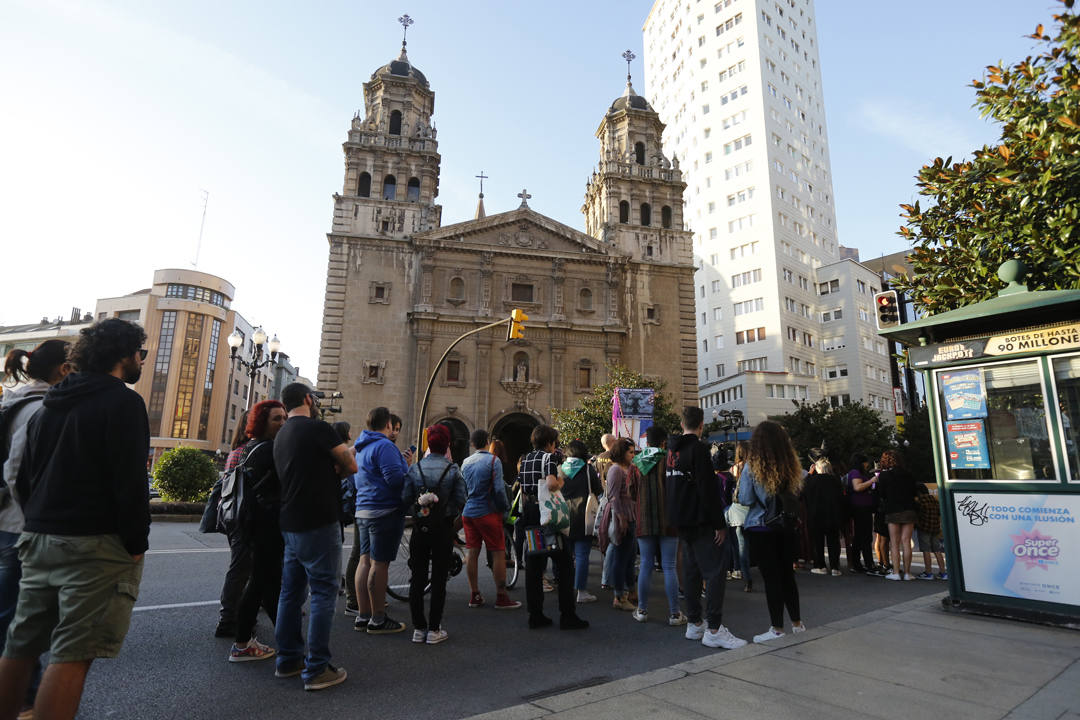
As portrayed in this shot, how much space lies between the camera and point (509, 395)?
104 ft

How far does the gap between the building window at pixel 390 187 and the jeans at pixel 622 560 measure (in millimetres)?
30821

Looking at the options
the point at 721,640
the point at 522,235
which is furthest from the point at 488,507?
the point at 522,235

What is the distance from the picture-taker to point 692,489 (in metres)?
5.65

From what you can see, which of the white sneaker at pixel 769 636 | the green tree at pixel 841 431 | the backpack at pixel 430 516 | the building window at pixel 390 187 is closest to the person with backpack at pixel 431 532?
the backpack at pixel 430 516

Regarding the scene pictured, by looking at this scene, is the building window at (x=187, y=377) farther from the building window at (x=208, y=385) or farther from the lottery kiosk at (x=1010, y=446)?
the lottery kiosk at (x=1010, y=446)

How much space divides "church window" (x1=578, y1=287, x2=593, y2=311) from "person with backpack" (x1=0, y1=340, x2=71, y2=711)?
30415 mm

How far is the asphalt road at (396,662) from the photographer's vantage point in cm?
381

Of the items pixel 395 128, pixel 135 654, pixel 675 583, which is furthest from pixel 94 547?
pixel 395 128

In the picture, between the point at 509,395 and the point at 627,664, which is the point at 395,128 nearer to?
the point at 509,395

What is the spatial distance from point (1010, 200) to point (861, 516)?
5.28 meters

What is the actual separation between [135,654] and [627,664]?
3.83 metres

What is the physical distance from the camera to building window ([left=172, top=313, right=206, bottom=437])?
63125 mm

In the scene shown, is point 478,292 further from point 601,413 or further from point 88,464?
point 88,464

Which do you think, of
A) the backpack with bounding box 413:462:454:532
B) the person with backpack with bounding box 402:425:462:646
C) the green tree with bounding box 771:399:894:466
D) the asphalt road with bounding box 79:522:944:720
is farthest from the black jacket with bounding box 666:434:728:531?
the green tree with bounding box 771:399:894:466
